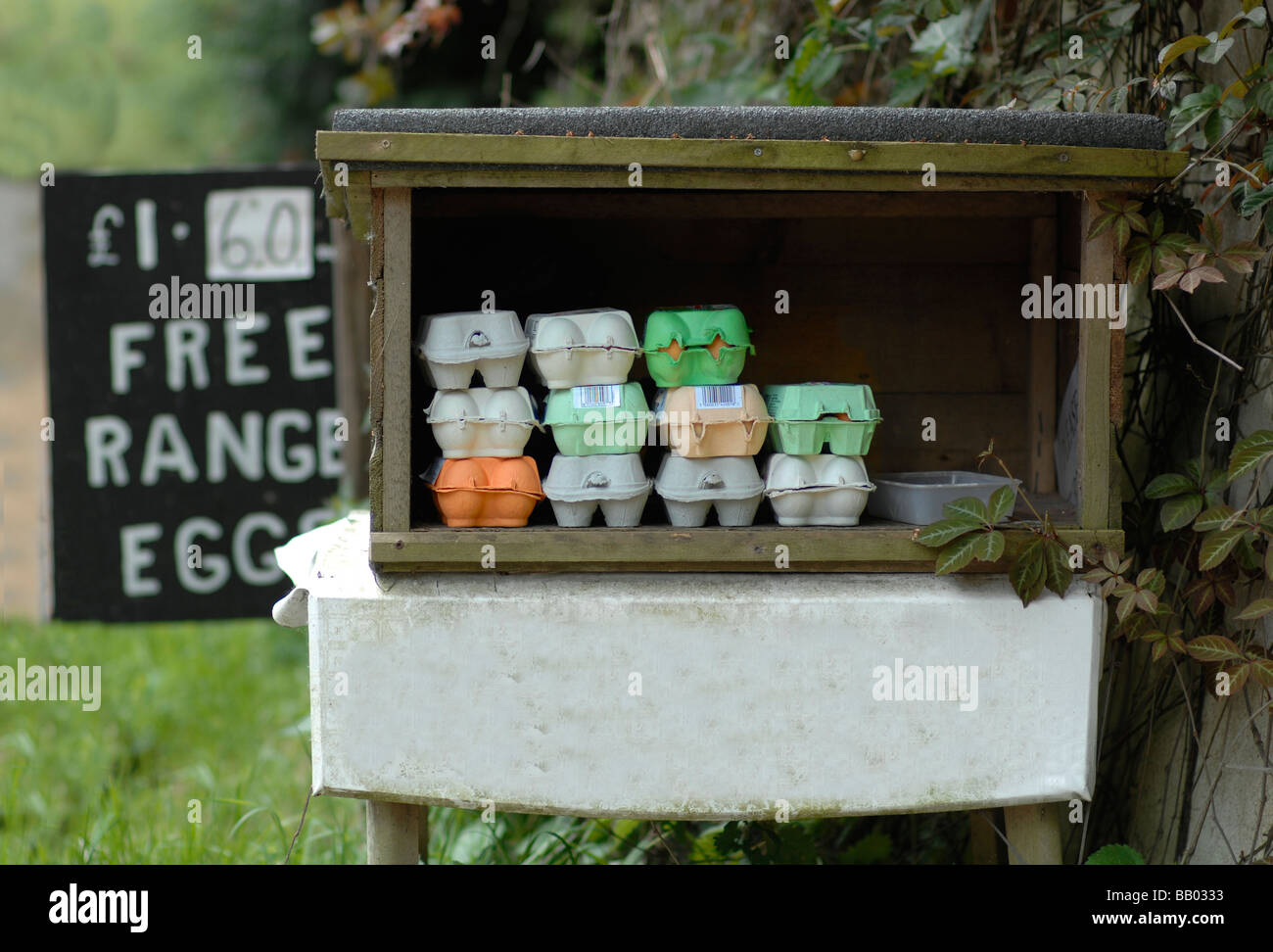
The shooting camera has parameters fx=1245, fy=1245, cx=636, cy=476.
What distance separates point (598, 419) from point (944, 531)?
0.45m

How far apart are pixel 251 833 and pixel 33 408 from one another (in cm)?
550

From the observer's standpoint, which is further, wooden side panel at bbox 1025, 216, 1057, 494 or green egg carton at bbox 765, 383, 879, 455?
wooden side panel at bbox 1025, 216, 1057, 494

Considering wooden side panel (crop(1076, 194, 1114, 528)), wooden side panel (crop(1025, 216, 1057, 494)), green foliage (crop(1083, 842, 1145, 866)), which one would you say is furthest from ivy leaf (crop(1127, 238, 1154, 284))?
green foliage (crop(1083, 842, 1145, 866))

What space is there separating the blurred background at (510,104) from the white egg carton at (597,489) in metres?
0.67

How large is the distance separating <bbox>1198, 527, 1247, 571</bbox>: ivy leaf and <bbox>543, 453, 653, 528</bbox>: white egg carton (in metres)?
0.71

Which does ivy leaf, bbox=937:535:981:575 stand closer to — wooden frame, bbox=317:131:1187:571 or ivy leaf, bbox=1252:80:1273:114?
wooden frame, bbox=317:131:1187:571

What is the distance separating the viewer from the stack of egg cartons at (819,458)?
162 centimetres

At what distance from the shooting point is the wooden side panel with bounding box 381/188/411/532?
1503mm

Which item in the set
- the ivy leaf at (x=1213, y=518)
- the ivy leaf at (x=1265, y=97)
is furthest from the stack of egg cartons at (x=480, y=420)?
the ivy leaf at (x=1265, y=97)

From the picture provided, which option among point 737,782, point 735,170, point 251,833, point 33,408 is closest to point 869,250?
point 735,170

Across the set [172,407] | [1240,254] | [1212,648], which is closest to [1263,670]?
[1212,648]

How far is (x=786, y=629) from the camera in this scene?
1.53 metres
